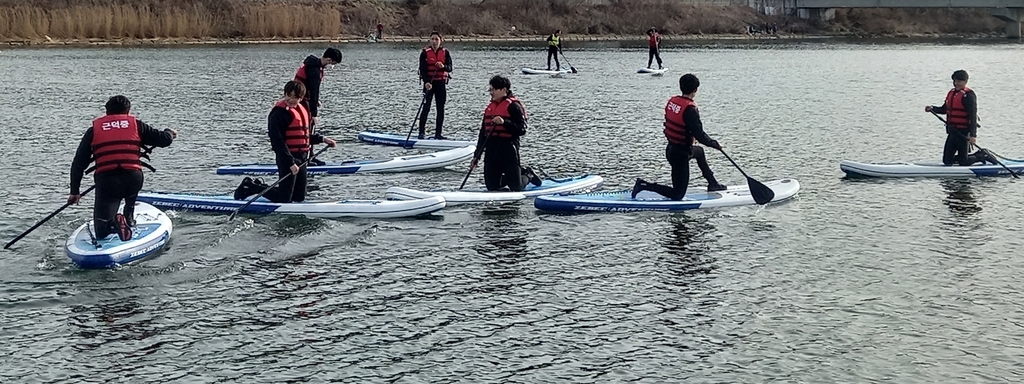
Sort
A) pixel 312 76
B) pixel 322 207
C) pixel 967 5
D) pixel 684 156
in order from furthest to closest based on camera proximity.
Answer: pixel 967 5 < pixel 312 76 < pixel 684 156 < pixel 322 207

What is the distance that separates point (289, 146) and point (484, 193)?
2959 millimetres

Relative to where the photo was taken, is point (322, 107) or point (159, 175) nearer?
point (159, 175)

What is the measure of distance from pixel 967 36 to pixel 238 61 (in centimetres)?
7951

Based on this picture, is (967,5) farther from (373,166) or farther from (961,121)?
(373,166)

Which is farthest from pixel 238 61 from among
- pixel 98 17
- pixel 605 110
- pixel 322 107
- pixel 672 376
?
pixel 672 376

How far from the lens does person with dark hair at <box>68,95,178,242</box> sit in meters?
13.8

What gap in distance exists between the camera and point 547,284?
13.6 meters

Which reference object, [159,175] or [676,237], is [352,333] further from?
[159,175]

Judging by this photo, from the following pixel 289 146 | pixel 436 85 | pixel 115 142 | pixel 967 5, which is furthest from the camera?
pixel 967 5

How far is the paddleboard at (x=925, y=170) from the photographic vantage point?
2069 cm

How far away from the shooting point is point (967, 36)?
116438mm

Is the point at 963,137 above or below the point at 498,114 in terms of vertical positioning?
below

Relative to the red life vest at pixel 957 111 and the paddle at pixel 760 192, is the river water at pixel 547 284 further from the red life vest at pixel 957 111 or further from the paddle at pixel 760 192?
the red life vest at pixel 957 111

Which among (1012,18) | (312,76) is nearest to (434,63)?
(312,76)
